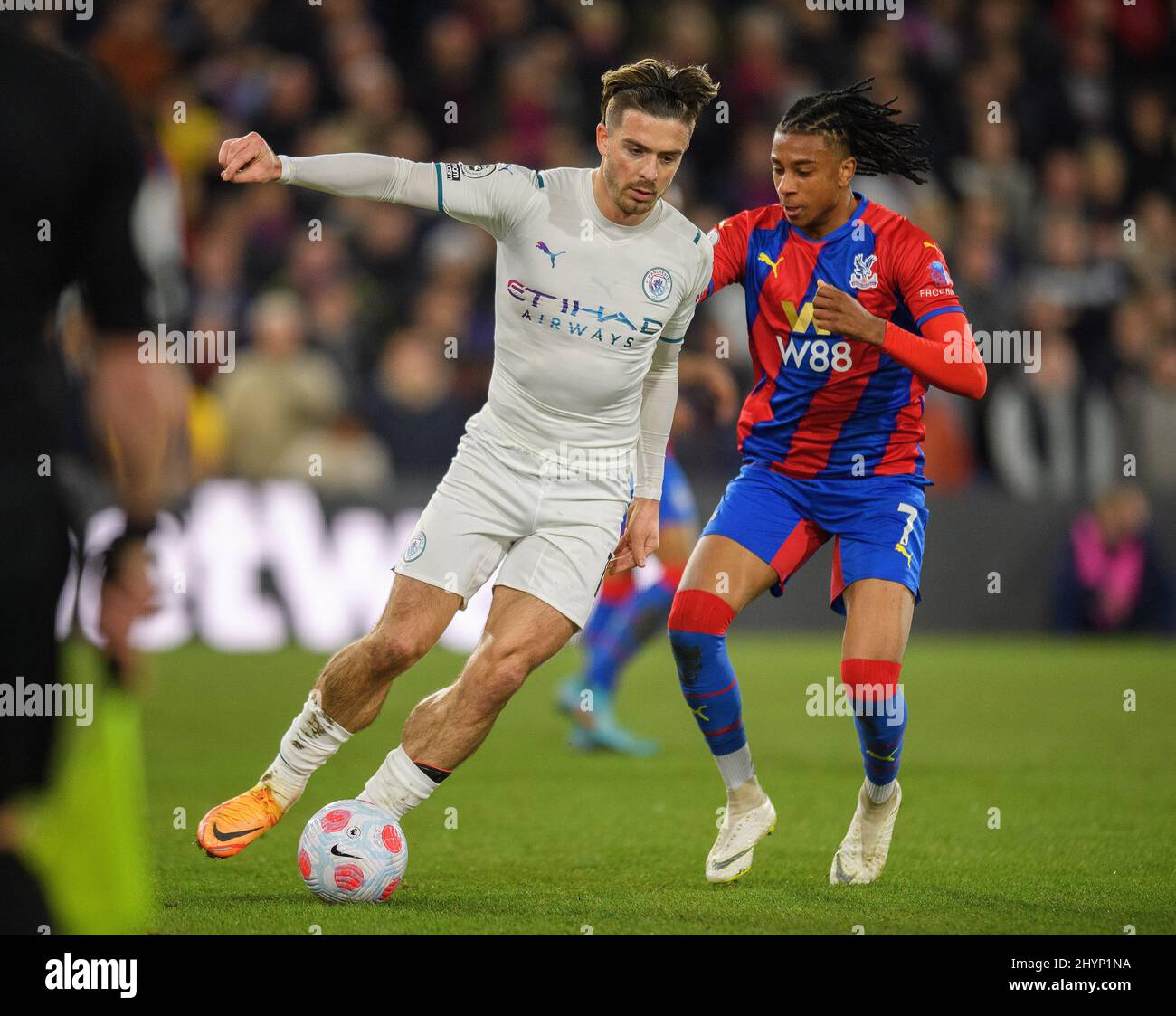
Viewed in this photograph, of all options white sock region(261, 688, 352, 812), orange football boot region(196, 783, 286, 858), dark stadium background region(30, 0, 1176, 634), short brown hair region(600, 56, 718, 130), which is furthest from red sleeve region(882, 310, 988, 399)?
dark stadium background region(30, 0, 1176, 634)

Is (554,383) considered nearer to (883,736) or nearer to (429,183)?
(429,183)

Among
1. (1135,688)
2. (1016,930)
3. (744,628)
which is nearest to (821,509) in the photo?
(1016,930)

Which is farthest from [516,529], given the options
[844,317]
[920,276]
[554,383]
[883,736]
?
[920,276]

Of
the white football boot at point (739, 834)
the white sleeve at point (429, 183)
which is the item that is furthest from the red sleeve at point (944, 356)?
the white football boot at point (739, 834)

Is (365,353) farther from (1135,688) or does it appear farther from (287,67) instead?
(1135,688)

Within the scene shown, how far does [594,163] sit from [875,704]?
35.6 feet

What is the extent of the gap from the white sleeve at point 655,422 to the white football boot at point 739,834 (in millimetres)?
1097

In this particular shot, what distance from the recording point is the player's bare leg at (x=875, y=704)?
5.40 meters

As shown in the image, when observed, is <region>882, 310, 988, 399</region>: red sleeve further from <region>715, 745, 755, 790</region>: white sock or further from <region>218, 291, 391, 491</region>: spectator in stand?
<region>218, 291, 391, 491</region>: spectator in stand

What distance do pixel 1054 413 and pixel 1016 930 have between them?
9.94 meters

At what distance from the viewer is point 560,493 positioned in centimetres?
542

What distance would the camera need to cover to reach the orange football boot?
5.12 metres

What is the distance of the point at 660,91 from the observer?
5262 millimetres
